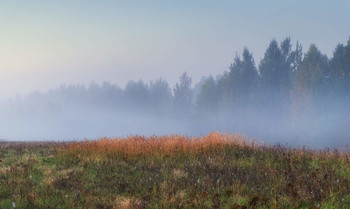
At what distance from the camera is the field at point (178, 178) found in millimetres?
6586

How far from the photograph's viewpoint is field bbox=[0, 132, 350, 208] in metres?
6.59

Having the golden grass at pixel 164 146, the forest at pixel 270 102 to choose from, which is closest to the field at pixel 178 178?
the golden grass at pixel 164 146

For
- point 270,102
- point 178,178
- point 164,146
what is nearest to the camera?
point 178,178

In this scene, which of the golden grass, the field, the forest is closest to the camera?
the field

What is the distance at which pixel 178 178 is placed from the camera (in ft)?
29.1

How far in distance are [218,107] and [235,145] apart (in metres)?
60.5

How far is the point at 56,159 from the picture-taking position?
12602 mm

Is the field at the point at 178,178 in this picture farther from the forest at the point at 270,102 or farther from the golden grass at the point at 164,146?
the forest at the point at 270,102

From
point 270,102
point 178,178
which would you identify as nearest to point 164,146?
point 178,178

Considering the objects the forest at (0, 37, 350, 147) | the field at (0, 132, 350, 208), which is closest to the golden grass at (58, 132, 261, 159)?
the field at (0, 132, 350, 208)

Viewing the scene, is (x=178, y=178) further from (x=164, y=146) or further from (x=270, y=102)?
(x=270, y=102)

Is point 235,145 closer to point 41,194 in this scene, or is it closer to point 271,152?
point 271,152

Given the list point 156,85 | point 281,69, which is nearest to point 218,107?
point 281,69

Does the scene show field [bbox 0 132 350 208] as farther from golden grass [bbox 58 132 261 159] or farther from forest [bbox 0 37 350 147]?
forest [bbox 0 37 350 147]
